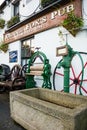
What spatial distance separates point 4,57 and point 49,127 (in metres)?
6.85

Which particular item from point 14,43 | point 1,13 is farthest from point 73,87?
point 1,13

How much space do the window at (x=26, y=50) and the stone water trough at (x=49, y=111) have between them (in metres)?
3.35

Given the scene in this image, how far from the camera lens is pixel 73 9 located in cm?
472

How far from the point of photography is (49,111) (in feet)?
7.98

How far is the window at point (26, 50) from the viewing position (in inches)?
270

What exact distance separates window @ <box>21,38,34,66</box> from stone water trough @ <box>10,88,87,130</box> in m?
3.35

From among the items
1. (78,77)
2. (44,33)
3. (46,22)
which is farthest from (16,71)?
(78,77)

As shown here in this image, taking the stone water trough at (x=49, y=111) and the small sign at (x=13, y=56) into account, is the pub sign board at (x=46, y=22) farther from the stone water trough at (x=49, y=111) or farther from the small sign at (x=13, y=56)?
the stone water trough at (x=49, y=111)

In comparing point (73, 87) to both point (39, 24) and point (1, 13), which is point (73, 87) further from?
point (1, 13)

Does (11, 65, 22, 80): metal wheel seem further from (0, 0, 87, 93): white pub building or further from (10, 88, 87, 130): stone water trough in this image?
(10, 88, 87, 130): stone water trough

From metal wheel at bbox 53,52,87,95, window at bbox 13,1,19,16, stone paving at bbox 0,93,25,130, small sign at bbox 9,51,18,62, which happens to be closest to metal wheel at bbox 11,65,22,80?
small sign at bbox 9,51,18,62

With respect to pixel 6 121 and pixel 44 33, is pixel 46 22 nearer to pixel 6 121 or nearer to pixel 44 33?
pixel 44 33

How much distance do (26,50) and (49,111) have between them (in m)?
4.95

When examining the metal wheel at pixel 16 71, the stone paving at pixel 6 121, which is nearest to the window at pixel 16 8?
the metal wheel at pixel 16 71
